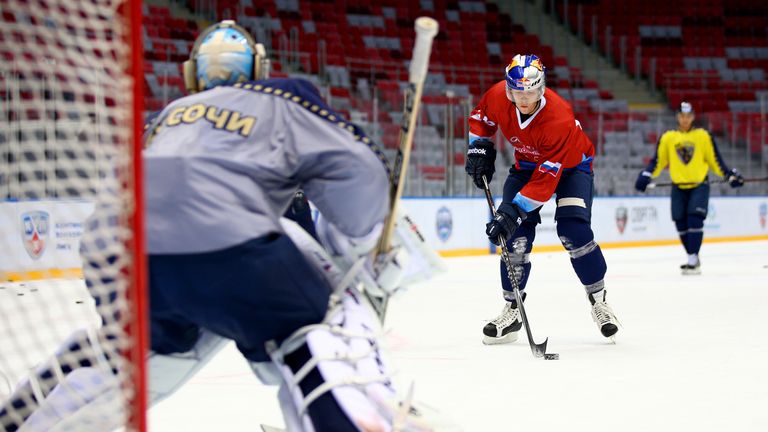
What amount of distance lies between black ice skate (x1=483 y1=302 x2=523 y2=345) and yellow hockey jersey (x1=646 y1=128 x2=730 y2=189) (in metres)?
4.43

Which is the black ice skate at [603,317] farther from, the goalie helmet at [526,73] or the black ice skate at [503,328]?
the goalie helmet at [526,73]

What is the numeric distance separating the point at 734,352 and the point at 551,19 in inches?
556

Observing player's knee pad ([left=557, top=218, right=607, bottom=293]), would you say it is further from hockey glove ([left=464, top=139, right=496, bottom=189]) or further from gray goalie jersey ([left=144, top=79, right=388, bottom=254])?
gray goalie jersey ([left=144, top=79, right=388, bottom=254])

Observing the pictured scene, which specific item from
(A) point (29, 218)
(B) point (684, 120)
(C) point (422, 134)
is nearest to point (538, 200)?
(A) point (29, 218)

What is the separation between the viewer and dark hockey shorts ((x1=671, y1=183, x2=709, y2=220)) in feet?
29.3

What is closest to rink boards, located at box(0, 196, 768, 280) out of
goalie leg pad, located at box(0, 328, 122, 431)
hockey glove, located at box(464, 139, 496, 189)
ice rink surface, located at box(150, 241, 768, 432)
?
ice rink surface, located at box(150, 241, 768, 432)

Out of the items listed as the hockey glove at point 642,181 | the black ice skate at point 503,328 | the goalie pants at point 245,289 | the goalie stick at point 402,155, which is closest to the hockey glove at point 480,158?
the black ice skate at point 503,328

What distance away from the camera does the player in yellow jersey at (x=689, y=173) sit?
29.2 ft

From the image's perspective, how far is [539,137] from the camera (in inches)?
178

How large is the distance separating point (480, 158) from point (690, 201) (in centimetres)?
466

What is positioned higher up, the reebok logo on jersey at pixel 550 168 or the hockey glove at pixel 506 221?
the reebok logo on jersey at pixel 550 168

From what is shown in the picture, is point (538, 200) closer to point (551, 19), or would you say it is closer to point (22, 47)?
point (22, 47)

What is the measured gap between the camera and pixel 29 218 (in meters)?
7.41

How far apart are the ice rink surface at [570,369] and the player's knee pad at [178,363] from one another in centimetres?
39
